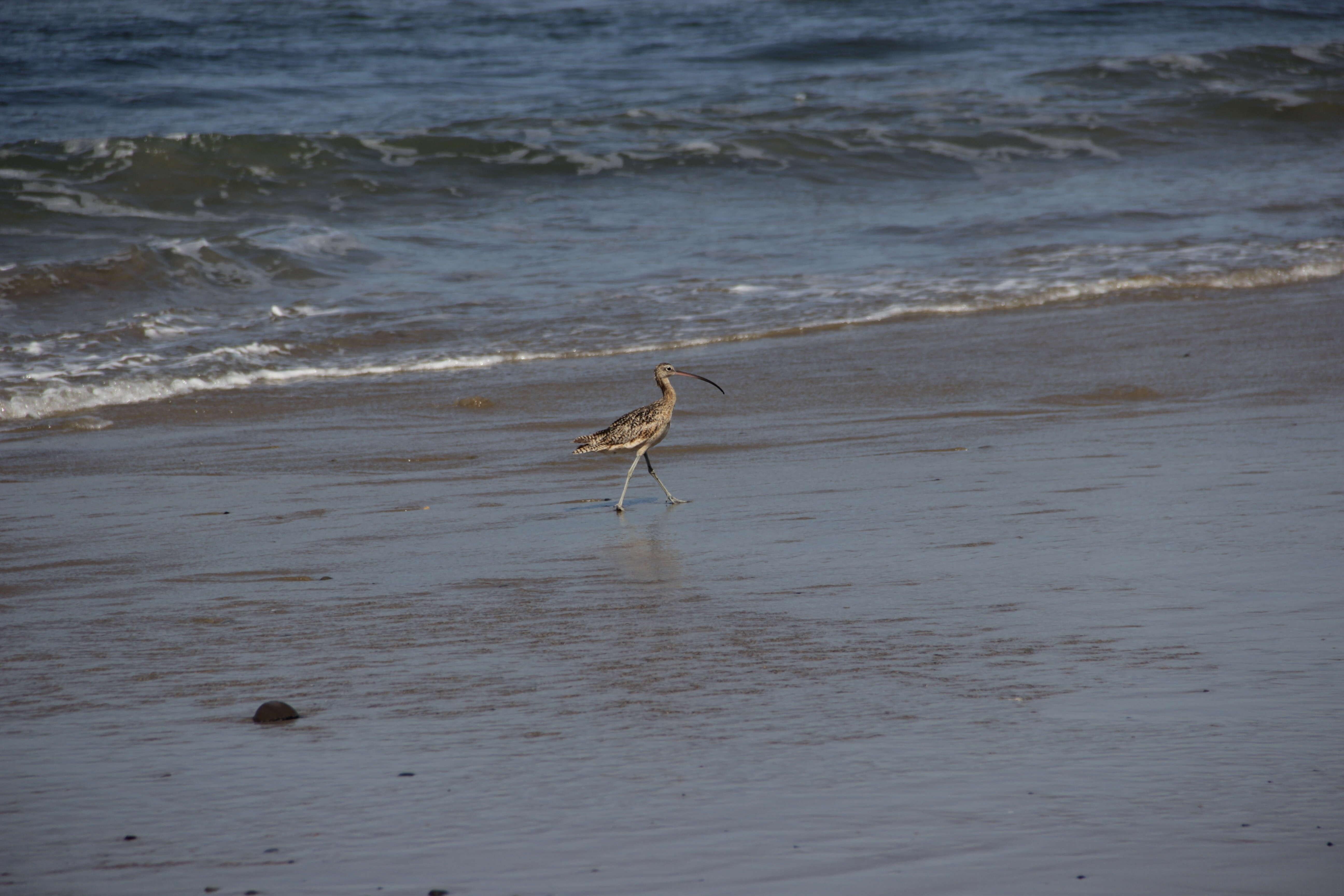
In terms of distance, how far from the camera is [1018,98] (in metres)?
19.9

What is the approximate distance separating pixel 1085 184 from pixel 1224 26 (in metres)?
12.9

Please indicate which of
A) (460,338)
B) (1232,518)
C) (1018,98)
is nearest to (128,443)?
(460,338)

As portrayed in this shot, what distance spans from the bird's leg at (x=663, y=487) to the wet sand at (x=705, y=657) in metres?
0.09

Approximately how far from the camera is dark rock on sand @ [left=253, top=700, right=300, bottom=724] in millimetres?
3227

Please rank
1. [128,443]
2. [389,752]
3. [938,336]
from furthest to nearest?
1. [938,336]
2. [128,443]
3. [389,752]

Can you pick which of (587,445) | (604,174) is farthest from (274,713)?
(604,174)

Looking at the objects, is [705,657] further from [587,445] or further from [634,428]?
[587,445]

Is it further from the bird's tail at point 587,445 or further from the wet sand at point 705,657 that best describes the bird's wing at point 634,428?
the wet sand at point 705,657

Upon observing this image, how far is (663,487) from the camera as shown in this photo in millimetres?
6148

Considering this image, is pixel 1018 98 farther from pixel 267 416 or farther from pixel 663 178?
pixel 267 416

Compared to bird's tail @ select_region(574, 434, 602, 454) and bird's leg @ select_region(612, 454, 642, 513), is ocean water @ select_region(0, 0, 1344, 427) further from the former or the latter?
bird's leg @ select_region(612, 454, 642, 513)

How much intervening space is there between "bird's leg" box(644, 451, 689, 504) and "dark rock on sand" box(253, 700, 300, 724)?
300 cm

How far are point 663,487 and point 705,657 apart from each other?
100 inches

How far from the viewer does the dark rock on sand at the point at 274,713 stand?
3227mm
